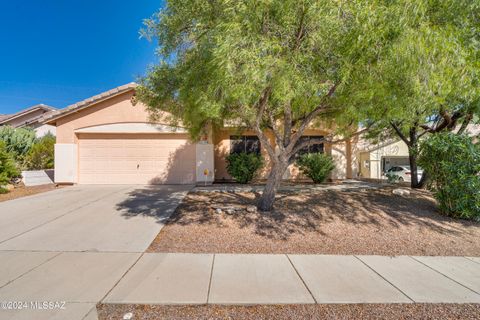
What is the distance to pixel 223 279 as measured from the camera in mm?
3506

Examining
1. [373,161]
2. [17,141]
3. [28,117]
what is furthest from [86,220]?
[28,117]

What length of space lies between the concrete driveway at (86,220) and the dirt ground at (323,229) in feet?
2.09

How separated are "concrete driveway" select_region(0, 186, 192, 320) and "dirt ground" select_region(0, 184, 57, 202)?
1025 mm

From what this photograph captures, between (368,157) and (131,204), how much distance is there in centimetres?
1703

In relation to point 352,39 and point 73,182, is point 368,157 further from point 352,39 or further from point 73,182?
point 73,182

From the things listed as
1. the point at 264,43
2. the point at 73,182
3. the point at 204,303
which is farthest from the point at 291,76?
the point at 73,182

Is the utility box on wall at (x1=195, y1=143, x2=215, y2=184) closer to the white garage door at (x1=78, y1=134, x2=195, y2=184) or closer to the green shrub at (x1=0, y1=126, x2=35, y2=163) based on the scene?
the white garage door at (x1=78, y1=134, x2=195, y2=184)

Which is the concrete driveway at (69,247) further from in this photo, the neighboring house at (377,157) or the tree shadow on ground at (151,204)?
the neighboring house at (377,157)

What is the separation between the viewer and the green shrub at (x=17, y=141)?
41.7 feet

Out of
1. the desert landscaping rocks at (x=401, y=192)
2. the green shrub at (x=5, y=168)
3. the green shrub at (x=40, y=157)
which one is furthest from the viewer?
the green shrub at (x=40, y=157)

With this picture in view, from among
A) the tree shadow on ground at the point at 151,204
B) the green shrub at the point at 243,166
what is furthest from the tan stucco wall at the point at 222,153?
the tree shadow on ground at the point at 151,204

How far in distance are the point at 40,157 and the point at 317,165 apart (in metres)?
15.6

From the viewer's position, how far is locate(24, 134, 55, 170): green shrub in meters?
13.2

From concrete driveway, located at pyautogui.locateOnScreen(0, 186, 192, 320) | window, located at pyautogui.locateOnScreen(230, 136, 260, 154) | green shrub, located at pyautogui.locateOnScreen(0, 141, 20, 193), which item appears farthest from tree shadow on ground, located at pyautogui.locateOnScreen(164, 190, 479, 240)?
green shrub, located at pyautogui.locateOnScreen(0, 141, 20, 193)
